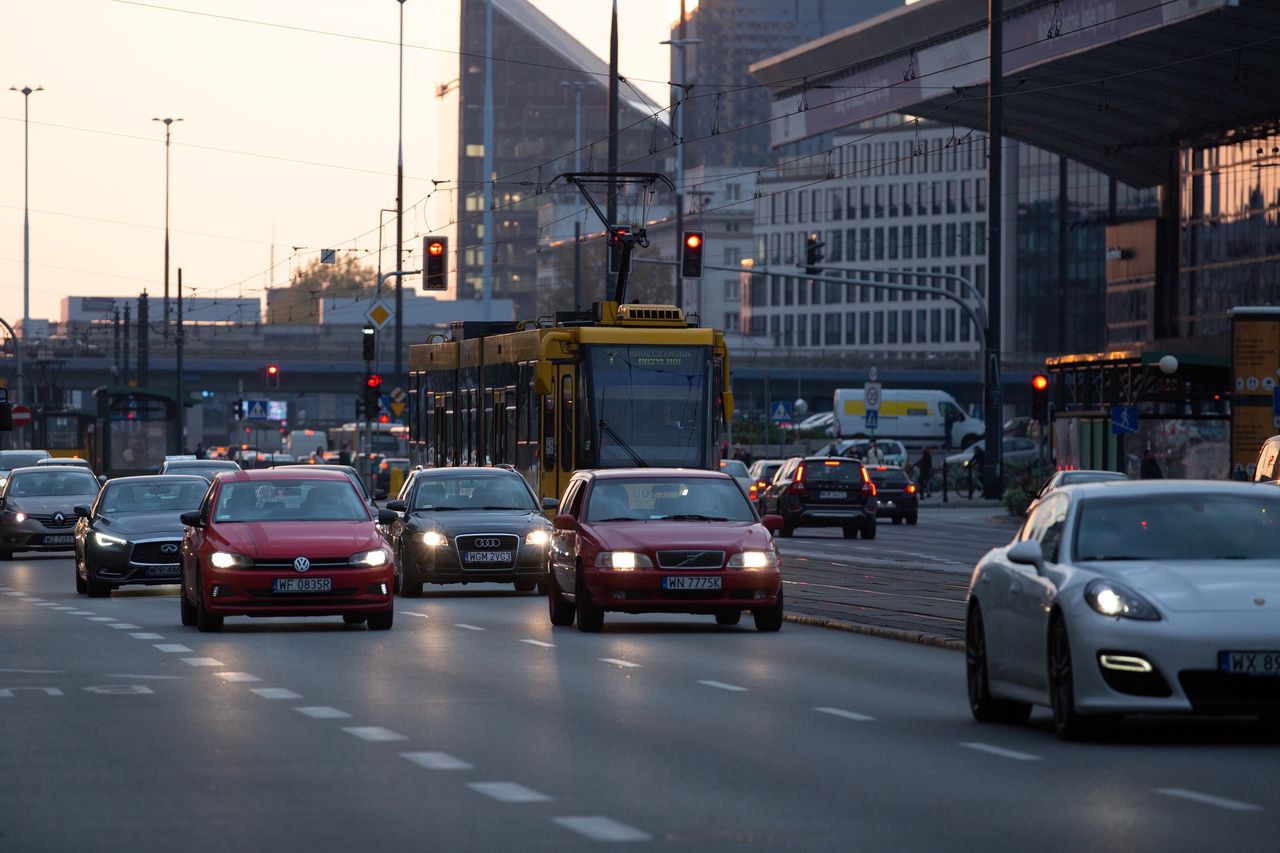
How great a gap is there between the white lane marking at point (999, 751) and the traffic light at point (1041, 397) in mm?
43307

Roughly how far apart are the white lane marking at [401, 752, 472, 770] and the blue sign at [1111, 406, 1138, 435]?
128ft

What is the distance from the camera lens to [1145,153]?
260ft

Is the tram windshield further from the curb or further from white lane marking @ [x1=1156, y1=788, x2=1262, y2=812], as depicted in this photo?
white lane marking @ [x1=1156, y1=788, x2=1262, y2=812]

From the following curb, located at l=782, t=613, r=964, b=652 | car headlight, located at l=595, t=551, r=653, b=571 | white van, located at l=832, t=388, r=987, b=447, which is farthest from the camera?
white van, located at l=832, t=388, r=987, b=447

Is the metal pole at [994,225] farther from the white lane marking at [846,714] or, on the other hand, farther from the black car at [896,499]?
the white lane marking at [846,714]

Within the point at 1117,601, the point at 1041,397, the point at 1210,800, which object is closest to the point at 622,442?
the point at 1117,601

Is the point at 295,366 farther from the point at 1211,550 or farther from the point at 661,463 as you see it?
the point at 1211,550

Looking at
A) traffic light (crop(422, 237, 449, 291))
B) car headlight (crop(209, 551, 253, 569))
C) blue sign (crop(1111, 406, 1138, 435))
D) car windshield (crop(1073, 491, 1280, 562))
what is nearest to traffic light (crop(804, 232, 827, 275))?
traffic light (crop(422, 237, 449, 291))

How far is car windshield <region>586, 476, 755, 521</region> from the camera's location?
2356 centimetres

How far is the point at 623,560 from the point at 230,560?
336cm

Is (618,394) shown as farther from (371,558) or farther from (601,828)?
(601,828)

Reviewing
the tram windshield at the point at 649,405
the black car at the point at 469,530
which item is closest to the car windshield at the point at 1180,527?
the black car at the point at 469,530

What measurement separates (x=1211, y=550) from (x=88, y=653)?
9.91 meters

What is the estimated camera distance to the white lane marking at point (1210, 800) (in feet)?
34.6
